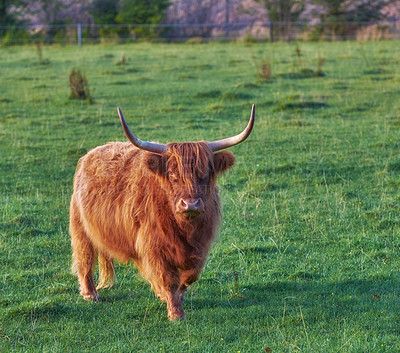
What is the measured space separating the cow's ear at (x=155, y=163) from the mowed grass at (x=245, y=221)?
1.14 metres

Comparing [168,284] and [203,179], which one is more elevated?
[203,179]

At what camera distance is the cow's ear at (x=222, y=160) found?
446 centimetres

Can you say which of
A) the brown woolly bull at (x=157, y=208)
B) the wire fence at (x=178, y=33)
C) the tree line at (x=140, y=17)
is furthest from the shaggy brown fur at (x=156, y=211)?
the tree line at (x=140, y=17)

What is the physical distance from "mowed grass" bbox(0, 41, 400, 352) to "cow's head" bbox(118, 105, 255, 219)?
94cm

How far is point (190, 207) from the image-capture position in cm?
401

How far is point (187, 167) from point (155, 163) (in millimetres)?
252

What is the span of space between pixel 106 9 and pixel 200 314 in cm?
3580

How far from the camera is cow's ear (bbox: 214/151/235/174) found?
14.6 ft

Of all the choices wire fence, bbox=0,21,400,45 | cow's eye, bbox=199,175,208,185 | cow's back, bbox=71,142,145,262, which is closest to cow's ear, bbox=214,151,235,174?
A: cow's eye, bbox=199,175,208,185

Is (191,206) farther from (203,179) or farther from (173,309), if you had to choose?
(173,309)

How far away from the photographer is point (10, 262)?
554 centimetres

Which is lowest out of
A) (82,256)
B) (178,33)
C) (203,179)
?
(82,256)

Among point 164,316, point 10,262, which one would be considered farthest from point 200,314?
point 10,262

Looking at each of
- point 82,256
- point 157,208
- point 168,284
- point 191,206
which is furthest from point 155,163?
point 82,256
